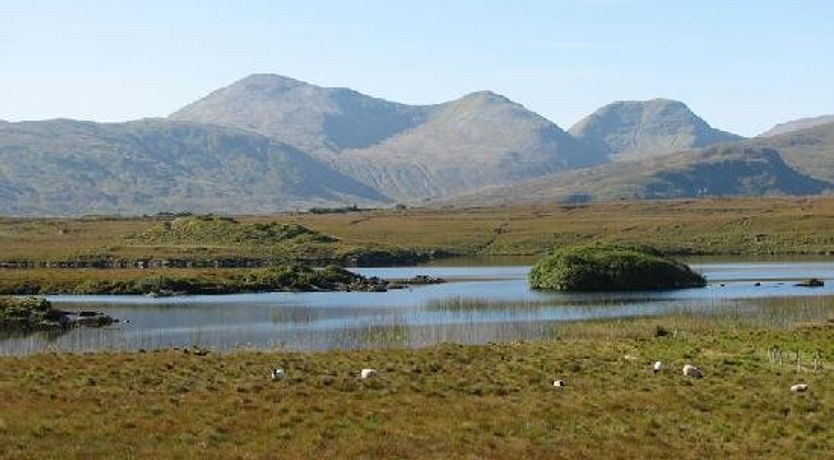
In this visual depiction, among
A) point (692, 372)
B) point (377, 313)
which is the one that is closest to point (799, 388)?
point (692, 372)

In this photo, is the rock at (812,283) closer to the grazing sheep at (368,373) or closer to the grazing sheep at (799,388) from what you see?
the grazing sheep at (799,388)

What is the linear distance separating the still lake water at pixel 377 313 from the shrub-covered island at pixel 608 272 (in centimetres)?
304

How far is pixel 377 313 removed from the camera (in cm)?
9031

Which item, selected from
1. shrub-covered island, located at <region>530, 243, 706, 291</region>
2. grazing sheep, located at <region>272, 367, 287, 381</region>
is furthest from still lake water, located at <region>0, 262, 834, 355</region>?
grazing sheep, located at <region>272, 367, 287, 381</region>

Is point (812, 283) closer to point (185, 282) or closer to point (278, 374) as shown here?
point (185, 282)

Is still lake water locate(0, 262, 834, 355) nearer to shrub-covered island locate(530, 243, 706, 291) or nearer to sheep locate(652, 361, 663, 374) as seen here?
shrub-covered island locate(530, 243, 706, 291)

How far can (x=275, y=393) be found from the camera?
42.2 m

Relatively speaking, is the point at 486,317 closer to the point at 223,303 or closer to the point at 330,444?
the point at 223,303

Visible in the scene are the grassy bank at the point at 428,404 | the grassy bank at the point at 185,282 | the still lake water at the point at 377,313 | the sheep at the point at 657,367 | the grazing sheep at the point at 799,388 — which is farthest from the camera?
the grassy bank at the point at 185,282

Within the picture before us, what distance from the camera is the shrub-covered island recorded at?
4606 inches

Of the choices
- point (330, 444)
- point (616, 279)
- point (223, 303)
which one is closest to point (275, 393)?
point (330, 444)

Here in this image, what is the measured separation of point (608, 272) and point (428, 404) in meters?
80.2

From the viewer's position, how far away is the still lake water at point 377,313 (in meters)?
69.9

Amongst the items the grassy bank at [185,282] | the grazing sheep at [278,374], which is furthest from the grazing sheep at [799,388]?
the grassy bank at [185,282]
